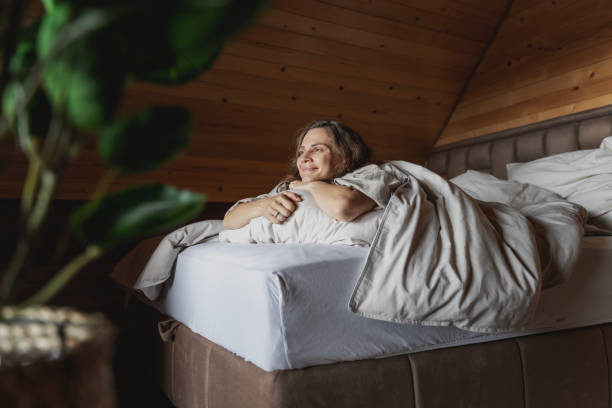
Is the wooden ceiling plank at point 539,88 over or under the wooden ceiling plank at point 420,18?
under

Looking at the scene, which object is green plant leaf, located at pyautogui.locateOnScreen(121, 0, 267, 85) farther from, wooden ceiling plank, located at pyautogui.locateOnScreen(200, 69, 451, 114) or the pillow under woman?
wooden ceiling plank, located at pyautogui.locateOnScreen(200, 69, 451, 114)

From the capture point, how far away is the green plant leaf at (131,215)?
0.31m

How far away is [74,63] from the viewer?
276 mm

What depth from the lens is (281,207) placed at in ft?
4.38

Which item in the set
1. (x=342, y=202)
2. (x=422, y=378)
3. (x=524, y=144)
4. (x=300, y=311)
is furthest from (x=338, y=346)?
(x=524, y=144)

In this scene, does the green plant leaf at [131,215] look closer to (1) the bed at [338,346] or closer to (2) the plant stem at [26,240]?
(2) the plant stem at [26,240]

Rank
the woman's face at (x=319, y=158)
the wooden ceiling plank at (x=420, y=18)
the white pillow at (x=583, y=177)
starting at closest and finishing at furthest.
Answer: the woman's face at (x=319, y=158), the white pillow at (x=583, y=177), the wooden ceiling plank at (x=420, y=18)

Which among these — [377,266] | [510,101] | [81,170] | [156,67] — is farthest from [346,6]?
[156,67]

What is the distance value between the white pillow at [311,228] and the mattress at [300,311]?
0.20 ft

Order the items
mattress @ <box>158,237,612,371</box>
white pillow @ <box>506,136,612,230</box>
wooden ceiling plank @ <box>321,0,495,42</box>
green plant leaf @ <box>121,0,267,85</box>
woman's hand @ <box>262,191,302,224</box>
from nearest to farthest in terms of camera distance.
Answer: green plant leaf @ <box>121,0,267,85</box>
mattress @ <box>158,237,612,371</box>
woman's hand @ <box>262,191,302,224</box>
white pillow @ <box>506,136,612,230</box>
wooden ceiling plank @ <box>321,0,495,42</box>

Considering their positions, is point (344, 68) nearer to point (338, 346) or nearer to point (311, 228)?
point (311, 228)

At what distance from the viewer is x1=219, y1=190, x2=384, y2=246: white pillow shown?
1.24m

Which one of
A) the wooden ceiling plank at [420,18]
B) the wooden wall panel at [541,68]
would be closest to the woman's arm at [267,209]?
the wooden ceiling plank at [420,18]

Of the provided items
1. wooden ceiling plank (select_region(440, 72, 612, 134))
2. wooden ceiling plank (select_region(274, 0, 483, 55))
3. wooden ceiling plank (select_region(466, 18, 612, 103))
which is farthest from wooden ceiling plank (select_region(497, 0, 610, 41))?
wooden ceiling plank (select_region(440, 72, 612, 134))
